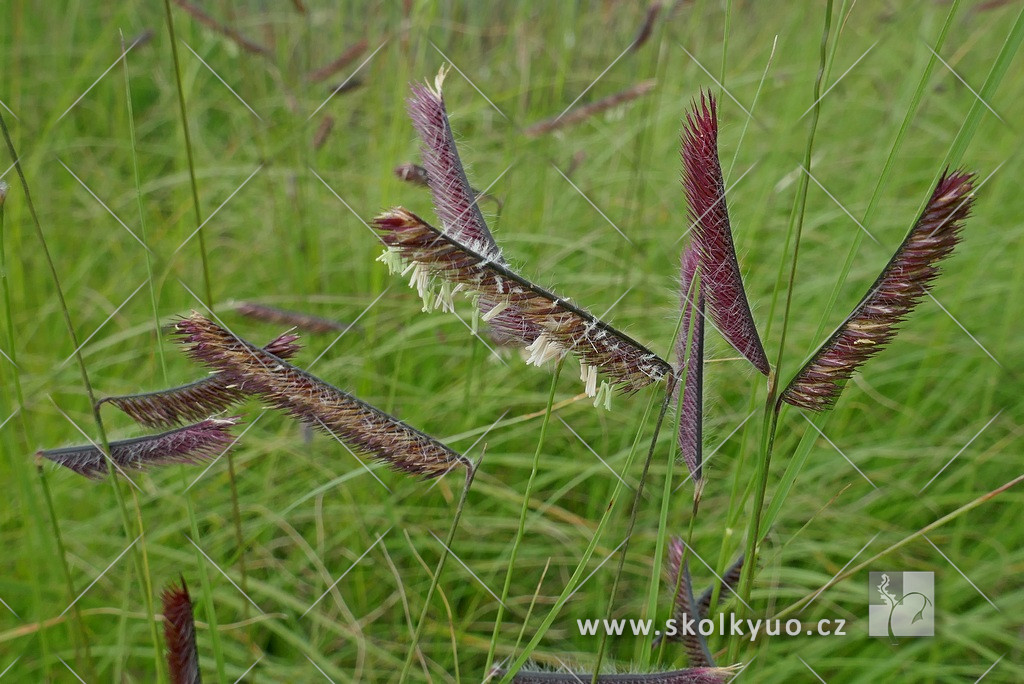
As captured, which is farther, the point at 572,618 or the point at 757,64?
the point at 757,64

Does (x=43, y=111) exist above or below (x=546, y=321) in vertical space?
above

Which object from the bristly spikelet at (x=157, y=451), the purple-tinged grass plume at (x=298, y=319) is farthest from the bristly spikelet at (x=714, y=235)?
the purple-tinged grass plume at (x=298, y=319)

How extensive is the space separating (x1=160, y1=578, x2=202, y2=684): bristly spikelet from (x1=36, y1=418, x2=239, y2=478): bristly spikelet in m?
0.09

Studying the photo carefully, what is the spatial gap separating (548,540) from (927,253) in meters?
0.90

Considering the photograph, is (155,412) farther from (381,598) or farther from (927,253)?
(381,598)

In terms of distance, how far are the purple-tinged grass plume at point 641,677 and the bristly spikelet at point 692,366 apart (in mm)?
121

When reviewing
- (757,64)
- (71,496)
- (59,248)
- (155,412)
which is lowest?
(71,496)

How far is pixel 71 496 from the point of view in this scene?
1315mm

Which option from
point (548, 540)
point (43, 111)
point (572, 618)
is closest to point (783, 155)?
point (548, 540)

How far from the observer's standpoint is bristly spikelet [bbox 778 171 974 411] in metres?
0.41

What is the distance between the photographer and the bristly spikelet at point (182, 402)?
1.68 feet

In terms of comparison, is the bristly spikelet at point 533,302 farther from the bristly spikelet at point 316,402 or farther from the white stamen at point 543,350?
the bristly spikelet at point 316,402

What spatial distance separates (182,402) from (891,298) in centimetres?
43

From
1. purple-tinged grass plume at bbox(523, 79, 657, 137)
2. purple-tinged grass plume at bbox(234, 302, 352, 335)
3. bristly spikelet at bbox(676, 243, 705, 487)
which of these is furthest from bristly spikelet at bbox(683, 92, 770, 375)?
purple-tinged grass plume at bbox(523, 79, 657, 137)
